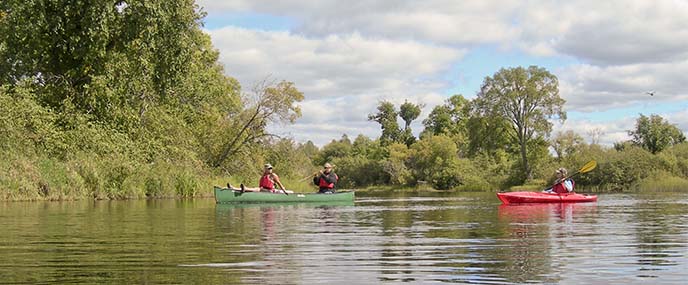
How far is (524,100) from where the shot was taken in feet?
220

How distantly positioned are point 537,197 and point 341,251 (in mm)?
17099

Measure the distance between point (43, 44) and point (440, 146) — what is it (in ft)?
161

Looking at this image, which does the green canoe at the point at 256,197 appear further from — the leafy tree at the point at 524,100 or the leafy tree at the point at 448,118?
the leafy tree at the point at 448,118

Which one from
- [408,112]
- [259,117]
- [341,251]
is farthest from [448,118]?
[341,251]

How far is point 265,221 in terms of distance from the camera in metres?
17.0

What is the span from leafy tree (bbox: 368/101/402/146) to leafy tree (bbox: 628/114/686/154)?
30.7m

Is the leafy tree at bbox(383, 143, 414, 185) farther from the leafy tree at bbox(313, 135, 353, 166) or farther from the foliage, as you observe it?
the leafy tree at bbox(313, 135, 353, 166)

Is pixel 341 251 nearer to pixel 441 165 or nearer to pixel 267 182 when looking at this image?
pixel 267 182

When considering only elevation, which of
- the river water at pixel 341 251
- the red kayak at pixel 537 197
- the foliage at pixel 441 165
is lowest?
the river water at pixel 341 251

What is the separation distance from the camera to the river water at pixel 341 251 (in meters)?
7.91

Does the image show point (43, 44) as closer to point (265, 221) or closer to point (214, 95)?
point (214, 95)

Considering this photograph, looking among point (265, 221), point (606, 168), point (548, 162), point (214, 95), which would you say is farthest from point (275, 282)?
point (548, 162)

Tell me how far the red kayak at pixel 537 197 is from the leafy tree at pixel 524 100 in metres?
40.0

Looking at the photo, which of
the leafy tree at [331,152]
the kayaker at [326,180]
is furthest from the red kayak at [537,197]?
the leafy tree at [331,152]
